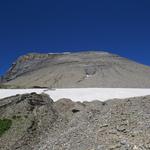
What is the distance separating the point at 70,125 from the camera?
54.4ft

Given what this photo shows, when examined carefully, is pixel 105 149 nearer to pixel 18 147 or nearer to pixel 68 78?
pixel 18 147

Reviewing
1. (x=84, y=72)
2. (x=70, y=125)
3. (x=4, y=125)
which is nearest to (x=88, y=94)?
(x=70, y=125)

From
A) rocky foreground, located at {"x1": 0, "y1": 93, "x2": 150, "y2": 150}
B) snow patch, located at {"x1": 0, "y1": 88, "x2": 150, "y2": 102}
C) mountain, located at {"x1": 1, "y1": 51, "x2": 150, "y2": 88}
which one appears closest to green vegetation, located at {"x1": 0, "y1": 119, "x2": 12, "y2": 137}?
rocky foreground, located at {"x1": 0, "y1": 93, "x2": 150, "y2": 150}

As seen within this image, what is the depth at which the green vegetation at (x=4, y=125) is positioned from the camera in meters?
16.9

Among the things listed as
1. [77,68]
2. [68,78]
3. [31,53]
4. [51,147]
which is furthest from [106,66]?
[51,147]

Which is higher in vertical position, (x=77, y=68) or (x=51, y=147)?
(x=77, y=68)

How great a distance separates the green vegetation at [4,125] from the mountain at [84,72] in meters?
42.6

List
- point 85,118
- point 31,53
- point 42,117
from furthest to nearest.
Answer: point 31,53
point 42,117
point 85,118

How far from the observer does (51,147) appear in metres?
13.7

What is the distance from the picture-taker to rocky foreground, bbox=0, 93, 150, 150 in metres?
12.4

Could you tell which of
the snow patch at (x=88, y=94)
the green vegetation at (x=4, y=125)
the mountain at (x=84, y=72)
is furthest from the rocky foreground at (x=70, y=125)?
the mountain at (x=84, y=72)

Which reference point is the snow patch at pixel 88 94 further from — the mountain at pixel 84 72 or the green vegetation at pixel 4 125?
the mountain at pixel 84 72

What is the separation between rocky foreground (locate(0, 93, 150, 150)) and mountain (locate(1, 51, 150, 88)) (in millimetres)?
41275

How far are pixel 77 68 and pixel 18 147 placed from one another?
68.5 meters
